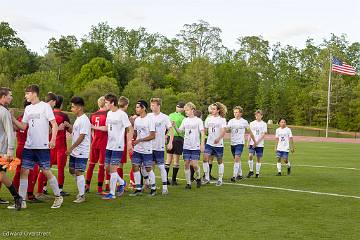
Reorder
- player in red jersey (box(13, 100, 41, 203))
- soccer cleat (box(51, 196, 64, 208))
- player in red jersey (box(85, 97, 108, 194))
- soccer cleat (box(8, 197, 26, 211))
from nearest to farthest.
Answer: soccer cleat (box(8, 197, 26, 211))
soccer cleat (box(51, 196, 64, 208))
player in red jersey (box(13, 100, 41, 203))
player in red jersey (box(85, 97, 108, 194))

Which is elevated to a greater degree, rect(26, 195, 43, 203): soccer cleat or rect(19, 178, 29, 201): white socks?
rect(19, 178, 29, 201): white socks

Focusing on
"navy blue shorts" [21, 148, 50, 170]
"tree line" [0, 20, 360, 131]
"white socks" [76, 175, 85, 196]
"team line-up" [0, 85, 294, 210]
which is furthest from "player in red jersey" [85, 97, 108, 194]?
"tree line" [0, 20, 360, 131]

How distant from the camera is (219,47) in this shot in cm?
9100

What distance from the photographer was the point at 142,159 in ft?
35.4

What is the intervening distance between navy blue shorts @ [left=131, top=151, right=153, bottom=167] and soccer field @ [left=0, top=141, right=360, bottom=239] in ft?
2.38

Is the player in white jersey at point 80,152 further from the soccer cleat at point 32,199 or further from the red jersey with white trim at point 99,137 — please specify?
the red jersey with white trim at point 99,137

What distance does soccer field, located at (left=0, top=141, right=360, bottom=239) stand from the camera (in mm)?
7363

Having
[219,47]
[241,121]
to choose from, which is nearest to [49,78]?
[219,47]

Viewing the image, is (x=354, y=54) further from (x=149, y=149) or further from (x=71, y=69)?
(x=149, y=149)

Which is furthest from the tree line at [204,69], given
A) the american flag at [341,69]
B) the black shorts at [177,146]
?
the black shorts at [177,146]

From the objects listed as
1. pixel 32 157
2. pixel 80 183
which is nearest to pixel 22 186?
pixel 32 157

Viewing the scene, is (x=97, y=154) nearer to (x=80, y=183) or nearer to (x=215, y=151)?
(x=80, y=183)

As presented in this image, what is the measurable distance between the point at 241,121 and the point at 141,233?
790cm

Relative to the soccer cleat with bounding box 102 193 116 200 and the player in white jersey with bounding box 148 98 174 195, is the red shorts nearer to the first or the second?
the soccer cleat with bounding box 102 193 116 200
